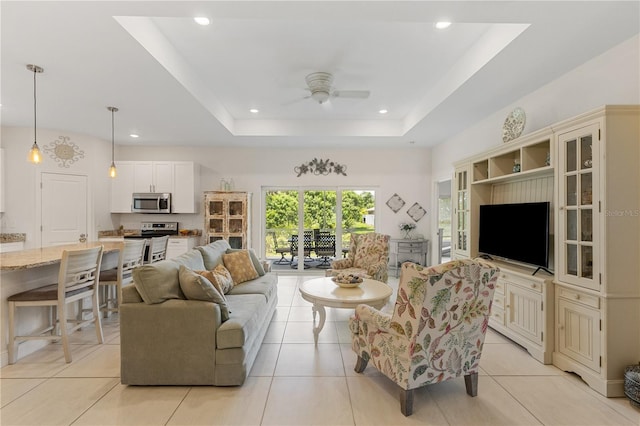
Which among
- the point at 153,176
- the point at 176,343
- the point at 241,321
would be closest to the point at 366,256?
the point at 241,321

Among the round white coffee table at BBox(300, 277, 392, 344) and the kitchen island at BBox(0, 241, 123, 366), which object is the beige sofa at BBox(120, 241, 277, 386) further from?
the kitchen island at BBox(0, 241, 123, 366)

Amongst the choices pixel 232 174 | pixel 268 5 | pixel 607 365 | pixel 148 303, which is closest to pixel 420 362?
pixel 607 365

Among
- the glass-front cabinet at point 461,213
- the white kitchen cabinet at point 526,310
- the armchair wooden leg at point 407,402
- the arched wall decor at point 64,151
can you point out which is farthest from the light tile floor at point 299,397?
the arched wall decor at point 64,151

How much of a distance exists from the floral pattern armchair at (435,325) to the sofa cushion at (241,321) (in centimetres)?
105

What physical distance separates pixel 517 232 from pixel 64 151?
23.7 ft

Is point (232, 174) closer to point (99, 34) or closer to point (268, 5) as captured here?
point (99, 34)

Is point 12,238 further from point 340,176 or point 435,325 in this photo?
point 435,325

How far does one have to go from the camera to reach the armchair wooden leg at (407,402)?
205 centimetres

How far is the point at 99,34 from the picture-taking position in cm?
244

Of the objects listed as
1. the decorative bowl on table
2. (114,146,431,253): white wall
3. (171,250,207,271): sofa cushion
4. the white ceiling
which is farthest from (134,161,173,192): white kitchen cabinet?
the decorative bowl on table

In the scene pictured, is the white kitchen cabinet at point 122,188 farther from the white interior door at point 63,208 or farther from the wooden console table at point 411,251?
the wooden console table at point 411,251

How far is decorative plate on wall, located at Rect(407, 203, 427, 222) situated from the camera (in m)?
6.53

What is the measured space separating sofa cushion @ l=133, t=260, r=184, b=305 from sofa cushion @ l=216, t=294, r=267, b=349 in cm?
48

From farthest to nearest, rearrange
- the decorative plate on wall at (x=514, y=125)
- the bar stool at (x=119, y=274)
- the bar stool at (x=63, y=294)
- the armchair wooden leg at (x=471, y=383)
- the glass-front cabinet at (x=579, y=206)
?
the bar stool at (x=119, y=274)
the decorative plate on wall at (x=514, y=125)
the bar stool at (x=63, y=294)
the glass-front cabinet at (x=579, y=206)
the armchair wooden leg at (x=471, y=383)
